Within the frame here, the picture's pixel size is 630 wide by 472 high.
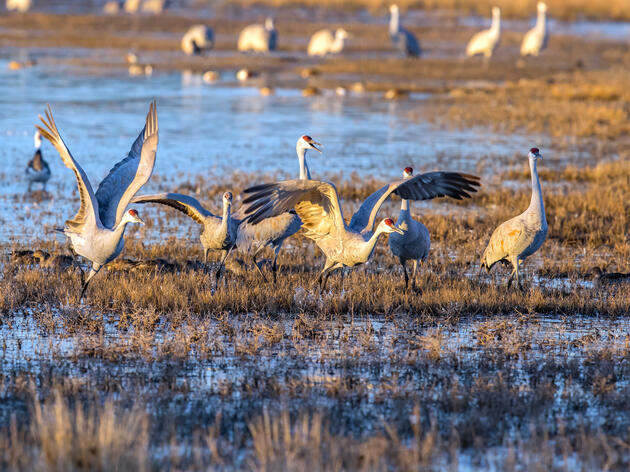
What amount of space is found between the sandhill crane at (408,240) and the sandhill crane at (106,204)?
211 centimetres

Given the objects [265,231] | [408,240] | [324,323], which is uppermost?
[265,231]

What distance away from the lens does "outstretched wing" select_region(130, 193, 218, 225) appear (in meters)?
8.27

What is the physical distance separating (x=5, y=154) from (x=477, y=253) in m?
8.48

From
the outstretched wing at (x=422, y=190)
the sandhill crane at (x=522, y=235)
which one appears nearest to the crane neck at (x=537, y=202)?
the sandhill crane at (x=522, y=235)

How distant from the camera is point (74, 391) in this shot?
5617 mm

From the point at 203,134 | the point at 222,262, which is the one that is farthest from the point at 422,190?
the point at 203,134

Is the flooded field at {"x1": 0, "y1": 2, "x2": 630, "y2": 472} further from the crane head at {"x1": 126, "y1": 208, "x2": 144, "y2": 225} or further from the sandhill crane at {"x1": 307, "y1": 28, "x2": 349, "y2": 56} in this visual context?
the sandhill crane at {"x1": 307, "y1": 28, "x2": 349, "y2": 56}

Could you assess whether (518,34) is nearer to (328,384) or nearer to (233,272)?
(233,272)

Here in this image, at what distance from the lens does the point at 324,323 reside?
7.49m

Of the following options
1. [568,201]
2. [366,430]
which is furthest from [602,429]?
[568,201]

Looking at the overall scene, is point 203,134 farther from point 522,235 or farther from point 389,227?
point 389,227

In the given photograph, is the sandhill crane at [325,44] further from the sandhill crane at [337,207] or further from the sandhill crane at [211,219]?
the sandhill crane at [337,207]

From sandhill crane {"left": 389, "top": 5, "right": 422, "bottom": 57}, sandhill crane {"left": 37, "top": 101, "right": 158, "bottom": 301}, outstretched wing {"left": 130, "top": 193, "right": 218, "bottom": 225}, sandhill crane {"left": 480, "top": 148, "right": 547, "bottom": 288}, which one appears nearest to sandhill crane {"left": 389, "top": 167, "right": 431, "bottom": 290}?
sandhill crane {"left": 480, "top": 148, "right": 547, "bottom": 288}

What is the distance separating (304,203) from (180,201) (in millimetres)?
1049
